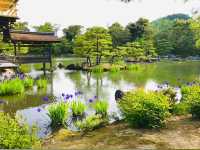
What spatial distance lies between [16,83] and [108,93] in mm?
4358

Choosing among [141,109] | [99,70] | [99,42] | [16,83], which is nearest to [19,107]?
[16,83]

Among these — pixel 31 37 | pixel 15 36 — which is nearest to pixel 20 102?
pixel 15 36

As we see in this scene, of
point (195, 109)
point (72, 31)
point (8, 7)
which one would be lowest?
point (195, 109)

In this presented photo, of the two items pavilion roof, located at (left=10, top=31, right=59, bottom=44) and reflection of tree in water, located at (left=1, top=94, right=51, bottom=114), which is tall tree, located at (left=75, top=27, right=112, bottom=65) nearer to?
pavilion roof, located at (left=10, top=31, right=59, bottom=44)

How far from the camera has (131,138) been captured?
738 centimetres

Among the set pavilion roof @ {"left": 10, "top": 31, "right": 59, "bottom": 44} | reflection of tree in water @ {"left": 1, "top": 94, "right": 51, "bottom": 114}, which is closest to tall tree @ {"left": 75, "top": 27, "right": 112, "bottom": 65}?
pavilion roof @ {"left": 10, "top": 31, "right": 59, "bottom": 44}

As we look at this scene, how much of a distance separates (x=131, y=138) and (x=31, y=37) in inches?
924

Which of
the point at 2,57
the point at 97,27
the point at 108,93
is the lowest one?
the point at 108,93

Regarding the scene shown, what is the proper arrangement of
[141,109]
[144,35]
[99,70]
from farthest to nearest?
[144,35]
[99,70]
[141,109]

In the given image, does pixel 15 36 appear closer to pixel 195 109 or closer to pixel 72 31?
pixel 195 109

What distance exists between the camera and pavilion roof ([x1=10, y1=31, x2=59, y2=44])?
28516 millimetres

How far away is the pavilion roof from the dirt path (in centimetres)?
2110

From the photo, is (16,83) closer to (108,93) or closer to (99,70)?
(108,93)

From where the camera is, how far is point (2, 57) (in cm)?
2381
